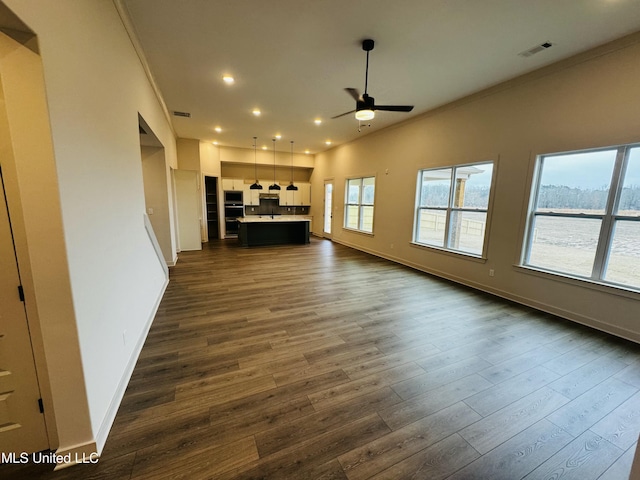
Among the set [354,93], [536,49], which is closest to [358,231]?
[354,93]

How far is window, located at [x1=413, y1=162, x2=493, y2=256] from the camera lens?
4.65m

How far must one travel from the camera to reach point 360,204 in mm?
8039

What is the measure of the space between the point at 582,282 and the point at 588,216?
2.84 ft

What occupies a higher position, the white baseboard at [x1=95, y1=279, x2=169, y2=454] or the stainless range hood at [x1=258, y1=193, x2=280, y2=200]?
the stainless range hood at [x1=258, y1=193, x2=280, y2=200]

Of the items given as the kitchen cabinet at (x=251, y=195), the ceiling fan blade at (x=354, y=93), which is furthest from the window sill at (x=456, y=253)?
the kitchen cabinet at (x=251, y=195)

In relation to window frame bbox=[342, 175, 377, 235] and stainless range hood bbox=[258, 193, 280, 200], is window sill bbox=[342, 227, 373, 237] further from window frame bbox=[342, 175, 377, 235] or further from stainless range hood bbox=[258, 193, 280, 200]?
stainless range hood bbox=[258, 193, 280, 200]

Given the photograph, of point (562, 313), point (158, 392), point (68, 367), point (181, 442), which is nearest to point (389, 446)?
point (181, 442)

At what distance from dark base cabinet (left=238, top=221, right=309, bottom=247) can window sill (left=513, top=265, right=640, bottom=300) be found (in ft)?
20.0

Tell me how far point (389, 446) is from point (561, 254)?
3741 millimetres

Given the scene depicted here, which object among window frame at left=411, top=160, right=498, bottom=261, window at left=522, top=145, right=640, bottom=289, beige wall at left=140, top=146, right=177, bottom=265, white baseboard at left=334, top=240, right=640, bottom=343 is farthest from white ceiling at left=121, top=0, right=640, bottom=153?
white baseboard at left=334, top=240, right=640, bottom=343

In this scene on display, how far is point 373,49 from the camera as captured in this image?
3242mm

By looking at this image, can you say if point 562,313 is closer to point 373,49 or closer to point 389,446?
point 389,446

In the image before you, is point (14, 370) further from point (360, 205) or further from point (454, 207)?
point (360, 205)

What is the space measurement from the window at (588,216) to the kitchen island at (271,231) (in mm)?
6004
